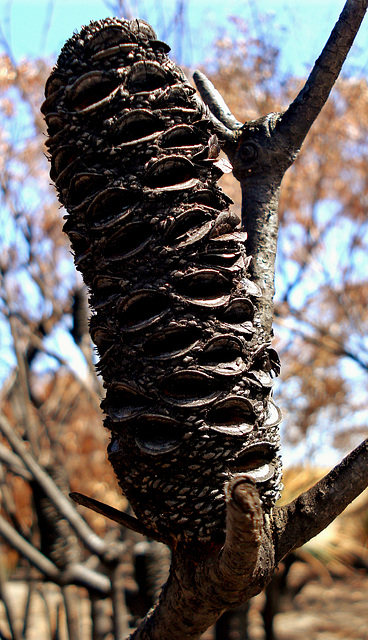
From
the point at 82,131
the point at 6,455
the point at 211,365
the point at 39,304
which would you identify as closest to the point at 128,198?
the point at 82,131

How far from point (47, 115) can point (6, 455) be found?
2961mm

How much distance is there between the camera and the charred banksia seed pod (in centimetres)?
98

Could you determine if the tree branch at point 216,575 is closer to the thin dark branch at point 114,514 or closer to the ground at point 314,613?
the thin dark branch at point 114,514

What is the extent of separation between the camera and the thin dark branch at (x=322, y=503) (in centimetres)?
100

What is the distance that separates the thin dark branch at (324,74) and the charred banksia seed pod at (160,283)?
0.99ft

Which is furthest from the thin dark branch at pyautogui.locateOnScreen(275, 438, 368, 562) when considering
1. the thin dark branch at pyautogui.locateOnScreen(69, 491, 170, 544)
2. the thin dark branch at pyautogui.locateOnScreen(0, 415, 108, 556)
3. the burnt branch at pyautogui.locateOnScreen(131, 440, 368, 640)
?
the thin dark branch at pyautogui.locateOnScreen(0, 415, 108, 556)

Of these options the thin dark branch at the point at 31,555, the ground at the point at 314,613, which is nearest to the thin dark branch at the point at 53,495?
the thin dark branch at the point at 31,555

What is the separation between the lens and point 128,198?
1043mm

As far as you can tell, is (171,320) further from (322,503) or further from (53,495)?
(53,495)

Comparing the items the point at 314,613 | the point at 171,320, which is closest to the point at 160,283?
the point at 171,320

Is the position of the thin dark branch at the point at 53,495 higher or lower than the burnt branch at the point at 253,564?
higher

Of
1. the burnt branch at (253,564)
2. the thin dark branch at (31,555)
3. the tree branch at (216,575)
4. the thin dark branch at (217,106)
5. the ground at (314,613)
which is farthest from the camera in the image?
the ground at (314,613)

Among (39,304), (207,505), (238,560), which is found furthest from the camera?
(39,304)

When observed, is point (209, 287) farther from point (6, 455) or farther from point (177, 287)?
point (6, 455)
